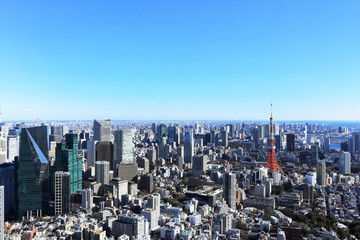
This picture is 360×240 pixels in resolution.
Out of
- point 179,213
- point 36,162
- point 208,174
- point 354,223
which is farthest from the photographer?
point 208,174

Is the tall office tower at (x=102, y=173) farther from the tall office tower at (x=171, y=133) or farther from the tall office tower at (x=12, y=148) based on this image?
the tall office tower at (x=171, y=133)

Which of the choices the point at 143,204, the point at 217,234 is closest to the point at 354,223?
the point at 217,234

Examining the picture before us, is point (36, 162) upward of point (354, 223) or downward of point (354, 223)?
upward

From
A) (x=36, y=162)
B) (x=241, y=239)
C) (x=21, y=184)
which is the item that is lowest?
(x=241, y=239)

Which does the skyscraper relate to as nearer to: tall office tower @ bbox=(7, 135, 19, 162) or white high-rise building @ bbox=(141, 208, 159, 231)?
white high-rise building @ bbox=(141, 208, 159, 231)

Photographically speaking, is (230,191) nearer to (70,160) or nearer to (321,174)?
(321,174)

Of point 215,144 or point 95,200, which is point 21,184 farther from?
point 215,144

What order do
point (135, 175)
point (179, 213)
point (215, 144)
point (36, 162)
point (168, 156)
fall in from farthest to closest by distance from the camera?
point (215, 144), point (168, 156), point (135, 175), point (36, 162), point (179, 213)

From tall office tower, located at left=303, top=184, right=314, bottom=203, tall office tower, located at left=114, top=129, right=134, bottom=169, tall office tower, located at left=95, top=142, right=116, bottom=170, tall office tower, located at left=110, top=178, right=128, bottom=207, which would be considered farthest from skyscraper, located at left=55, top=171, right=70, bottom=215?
tall office tower, located at left=303, top=184, right=314, bottom=203
